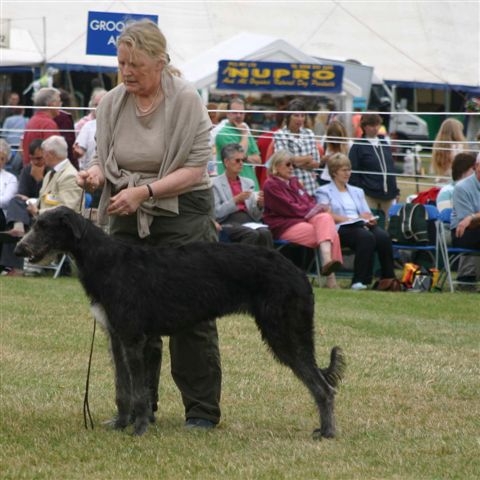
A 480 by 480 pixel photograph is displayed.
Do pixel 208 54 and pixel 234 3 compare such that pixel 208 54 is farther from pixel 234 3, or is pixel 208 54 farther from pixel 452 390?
pixel 452 390

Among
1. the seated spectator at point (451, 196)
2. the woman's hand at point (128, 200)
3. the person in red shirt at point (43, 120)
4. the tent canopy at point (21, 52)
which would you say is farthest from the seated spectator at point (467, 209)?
the tent canopy at point (21, 52)

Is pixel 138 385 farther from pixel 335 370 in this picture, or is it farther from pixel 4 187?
pixel 4 187

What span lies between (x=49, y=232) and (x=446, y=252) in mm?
8553

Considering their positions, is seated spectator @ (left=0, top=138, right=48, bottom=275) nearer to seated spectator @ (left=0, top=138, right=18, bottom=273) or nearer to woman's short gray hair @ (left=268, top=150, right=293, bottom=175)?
seated spectator @ (left=0, top=138, right=18, bottom=273)

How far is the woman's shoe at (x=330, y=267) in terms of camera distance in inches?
522

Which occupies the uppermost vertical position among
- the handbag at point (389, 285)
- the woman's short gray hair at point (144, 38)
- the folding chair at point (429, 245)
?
the woman's short gray hair at point (144, 38)

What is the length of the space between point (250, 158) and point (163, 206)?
9604mm

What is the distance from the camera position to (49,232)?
603 cm

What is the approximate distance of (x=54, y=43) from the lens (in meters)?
27.3

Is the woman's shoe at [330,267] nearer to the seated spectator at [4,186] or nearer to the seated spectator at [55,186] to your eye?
the seated spectator at [55,186]

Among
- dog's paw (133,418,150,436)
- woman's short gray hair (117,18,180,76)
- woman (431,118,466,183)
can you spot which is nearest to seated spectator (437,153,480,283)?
woman (431,118,466,183)

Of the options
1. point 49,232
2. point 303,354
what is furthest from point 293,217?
point 49,232

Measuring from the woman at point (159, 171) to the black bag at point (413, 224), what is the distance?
7.87 metres

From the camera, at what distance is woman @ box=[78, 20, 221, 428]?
6.07 m
